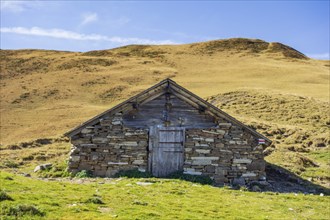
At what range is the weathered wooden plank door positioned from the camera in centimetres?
2064

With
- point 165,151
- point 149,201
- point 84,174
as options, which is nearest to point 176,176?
point 165,151

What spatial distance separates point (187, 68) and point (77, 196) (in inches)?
2700

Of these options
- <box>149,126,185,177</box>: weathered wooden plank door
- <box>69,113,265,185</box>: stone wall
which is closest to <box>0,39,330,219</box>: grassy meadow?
<box>69,113,265,185</box>: stone wall

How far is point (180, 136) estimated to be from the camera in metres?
20.8

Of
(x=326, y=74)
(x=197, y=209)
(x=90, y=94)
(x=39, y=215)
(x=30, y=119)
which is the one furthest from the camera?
(x=326, y=74)

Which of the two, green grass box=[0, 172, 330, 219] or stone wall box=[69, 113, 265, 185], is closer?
green grass box=[0, 172, 330, 219]

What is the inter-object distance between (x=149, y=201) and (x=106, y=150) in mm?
7084

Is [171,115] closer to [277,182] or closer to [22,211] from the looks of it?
[277,182]

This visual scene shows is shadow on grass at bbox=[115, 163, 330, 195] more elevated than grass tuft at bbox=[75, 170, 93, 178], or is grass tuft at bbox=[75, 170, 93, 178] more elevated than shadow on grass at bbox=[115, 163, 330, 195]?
grass tuft at bbox=[75, 170, 93, 178]

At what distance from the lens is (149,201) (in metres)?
13.7

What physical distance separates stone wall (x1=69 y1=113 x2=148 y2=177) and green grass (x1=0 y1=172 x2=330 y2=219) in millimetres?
1589

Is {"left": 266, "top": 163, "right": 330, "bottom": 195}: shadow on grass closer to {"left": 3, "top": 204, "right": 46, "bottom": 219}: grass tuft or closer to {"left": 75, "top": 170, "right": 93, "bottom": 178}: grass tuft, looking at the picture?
{"left": 75, "top": 170, "right": 93, "bottom": 178}: grass tuft

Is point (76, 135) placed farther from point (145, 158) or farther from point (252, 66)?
point (252, 66)

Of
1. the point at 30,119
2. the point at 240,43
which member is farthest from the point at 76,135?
the point at 240,43
